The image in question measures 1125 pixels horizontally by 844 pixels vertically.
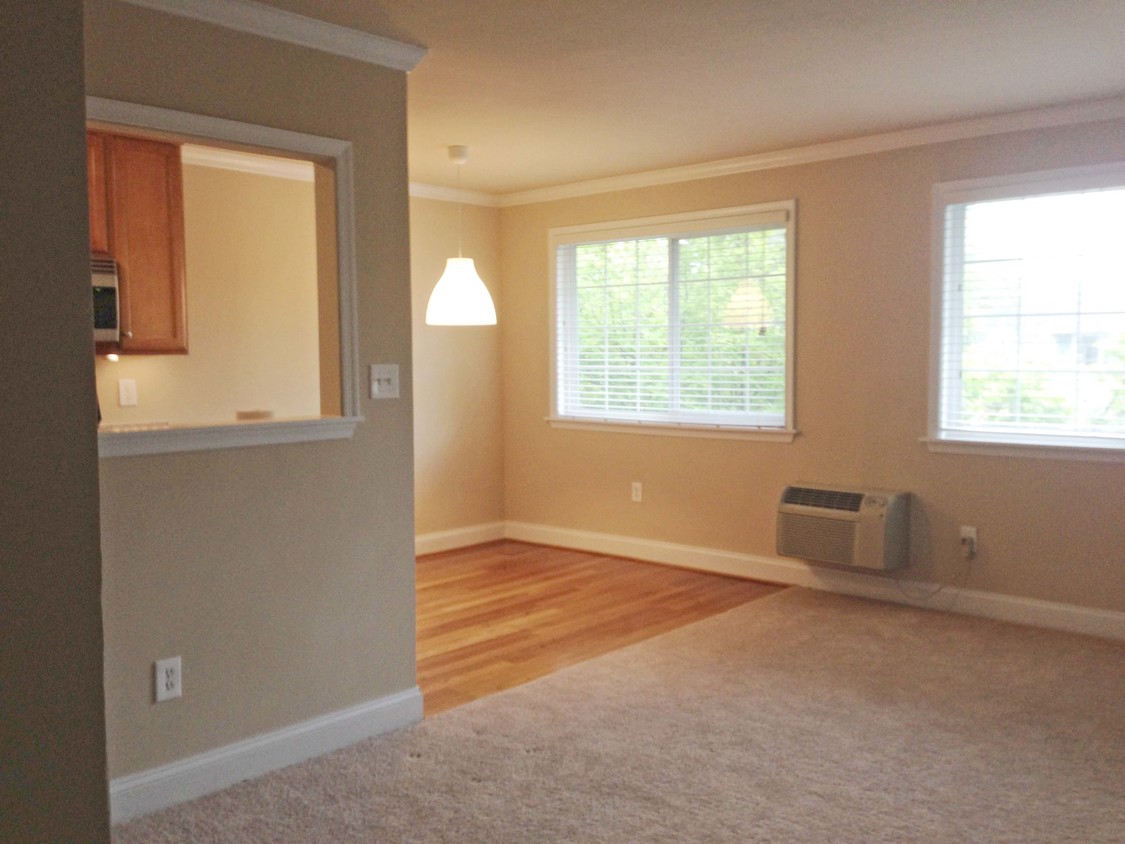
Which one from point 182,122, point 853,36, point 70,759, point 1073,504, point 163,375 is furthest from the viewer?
point 163,375

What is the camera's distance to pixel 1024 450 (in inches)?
179

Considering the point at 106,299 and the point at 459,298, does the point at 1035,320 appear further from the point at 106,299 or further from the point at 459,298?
the point at 106,299

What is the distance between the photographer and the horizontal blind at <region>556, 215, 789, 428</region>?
5492mm

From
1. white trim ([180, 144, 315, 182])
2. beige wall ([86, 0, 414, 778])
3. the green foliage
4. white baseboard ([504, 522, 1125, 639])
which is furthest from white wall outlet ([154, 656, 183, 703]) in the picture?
the green foliage

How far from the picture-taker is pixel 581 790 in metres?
2.88

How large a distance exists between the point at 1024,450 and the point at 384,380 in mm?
3096

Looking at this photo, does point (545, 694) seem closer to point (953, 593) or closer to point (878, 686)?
point (878, 686)

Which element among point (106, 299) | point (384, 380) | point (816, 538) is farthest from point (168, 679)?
point (816, 538)

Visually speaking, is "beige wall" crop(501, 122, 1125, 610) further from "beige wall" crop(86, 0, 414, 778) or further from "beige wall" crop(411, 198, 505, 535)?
"beige wall" crop(86, 0, 414, 778)

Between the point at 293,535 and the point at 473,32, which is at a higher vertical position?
the point at 473,32

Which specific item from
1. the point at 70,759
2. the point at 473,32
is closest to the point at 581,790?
the point at 70,759

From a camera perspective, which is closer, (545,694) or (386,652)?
(386,652)

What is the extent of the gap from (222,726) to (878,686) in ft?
7.96

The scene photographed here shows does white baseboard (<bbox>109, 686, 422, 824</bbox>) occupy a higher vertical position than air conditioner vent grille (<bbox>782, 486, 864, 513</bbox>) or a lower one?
lower
